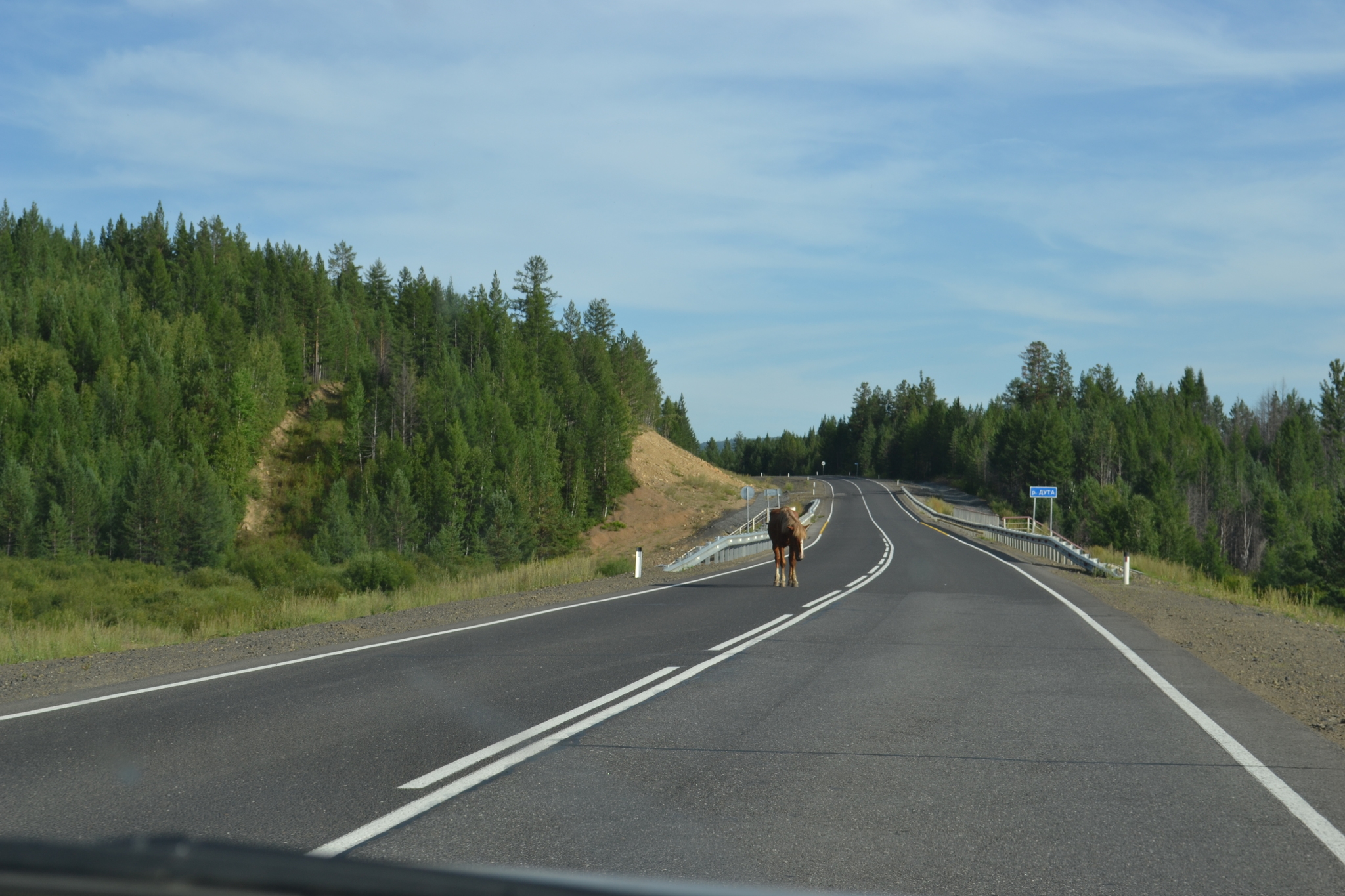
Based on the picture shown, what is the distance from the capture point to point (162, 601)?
125 ft

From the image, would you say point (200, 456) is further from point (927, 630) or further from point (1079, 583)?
point (927, 630)

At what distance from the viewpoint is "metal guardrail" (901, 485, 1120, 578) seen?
3036 centimetres

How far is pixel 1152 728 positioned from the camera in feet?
25.6

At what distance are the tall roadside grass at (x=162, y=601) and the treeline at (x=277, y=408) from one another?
12.9 m

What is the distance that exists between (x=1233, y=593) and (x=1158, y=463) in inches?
4038

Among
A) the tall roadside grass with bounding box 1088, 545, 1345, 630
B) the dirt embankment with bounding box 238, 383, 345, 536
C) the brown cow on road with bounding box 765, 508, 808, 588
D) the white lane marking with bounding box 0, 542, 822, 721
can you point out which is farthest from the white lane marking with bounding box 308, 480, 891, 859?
the dirt embankment with bounding box 238, 383, 345, 536

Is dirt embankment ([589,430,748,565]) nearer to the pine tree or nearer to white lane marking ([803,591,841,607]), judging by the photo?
the pine tree

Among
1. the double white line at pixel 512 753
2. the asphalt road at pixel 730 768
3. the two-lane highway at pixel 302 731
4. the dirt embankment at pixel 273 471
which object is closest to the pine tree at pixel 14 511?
the dirt embankment at pixel 273 471

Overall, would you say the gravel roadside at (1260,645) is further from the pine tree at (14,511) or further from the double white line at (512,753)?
the pine tree at (14,511)

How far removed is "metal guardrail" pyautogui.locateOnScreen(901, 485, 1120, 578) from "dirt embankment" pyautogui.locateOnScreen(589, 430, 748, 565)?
25.0 m

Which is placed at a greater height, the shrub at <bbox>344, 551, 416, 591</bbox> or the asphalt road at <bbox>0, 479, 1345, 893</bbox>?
the asphalt road at <bbox>0, 479, 1345, 893</bbox>

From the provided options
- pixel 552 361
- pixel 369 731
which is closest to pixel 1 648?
pixel 369 731

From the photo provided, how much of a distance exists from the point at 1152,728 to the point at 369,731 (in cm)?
596

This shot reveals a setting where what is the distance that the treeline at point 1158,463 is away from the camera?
92000mm
